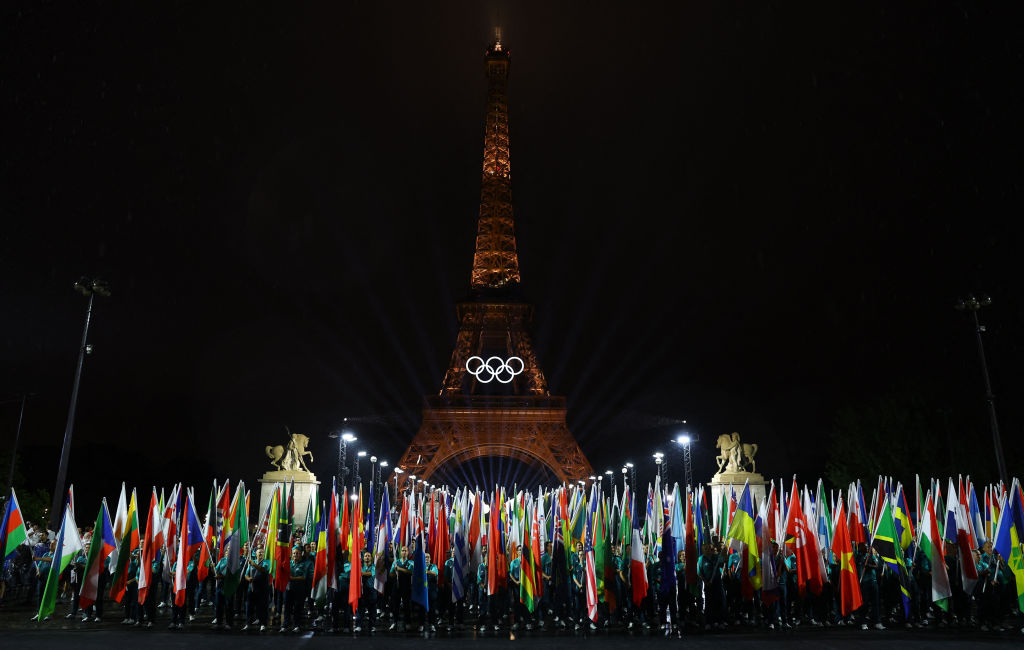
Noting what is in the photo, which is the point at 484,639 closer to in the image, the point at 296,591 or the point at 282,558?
the point at 296,591

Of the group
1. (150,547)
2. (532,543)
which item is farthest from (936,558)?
(150,547)

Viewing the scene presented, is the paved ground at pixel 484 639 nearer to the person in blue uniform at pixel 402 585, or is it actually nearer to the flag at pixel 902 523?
the person in blue uniform at pixel 402 585

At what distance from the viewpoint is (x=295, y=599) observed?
1420 centimetres

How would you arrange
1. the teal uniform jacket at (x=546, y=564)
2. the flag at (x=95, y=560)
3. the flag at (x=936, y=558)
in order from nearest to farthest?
the flag at (x=936, y=558)
the flag at (x=95, y=560)
the teal uniform jacket at (x=546, y=564)

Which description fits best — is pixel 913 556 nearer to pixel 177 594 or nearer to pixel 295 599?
pixel 295 599

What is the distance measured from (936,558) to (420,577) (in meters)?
8.87

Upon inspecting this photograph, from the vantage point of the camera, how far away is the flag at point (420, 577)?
545 inches

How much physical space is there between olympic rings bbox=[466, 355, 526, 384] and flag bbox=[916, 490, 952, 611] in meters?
46.1

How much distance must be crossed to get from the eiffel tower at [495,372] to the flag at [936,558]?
38.7 m

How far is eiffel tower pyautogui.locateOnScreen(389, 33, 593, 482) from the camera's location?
182 feet

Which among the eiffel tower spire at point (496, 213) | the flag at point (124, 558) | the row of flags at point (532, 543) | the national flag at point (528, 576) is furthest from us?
the eiffel tower spire at point (496, 213)

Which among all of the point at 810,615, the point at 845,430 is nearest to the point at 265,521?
the point at 810,615

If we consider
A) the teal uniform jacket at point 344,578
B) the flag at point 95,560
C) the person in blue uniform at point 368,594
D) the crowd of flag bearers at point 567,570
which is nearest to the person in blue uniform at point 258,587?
the crowd of flag bearers at point 567,570

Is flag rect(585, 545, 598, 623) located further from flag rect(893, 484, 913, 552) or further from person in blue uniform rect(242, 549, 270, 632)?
flag rect(893, 484, 913, 552)
